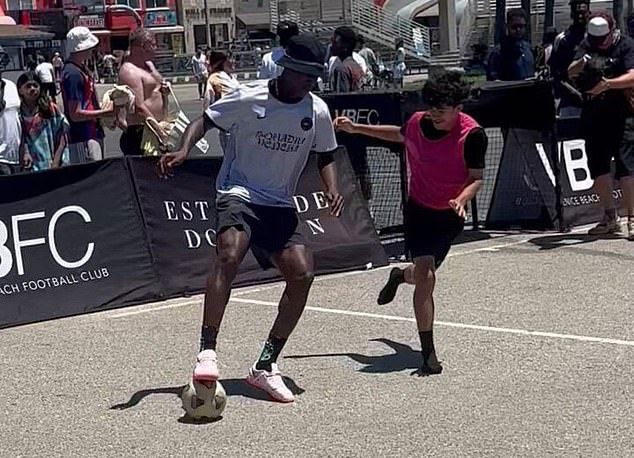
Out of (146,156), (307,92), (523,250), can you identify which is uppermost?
(307,92)

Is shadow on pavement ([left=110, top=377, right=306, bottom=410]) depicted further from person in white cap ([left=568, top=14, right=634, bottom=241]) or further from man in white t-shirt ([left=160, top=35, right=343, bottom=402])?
person in white cap ([left=568, top=14, right=634, bottom=241])

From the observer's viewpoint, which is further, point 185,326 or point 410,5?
point 410,5

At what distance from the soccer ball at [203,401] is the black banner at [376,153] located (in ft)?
14.3

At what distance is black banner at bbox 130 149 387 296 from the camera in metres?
8.54

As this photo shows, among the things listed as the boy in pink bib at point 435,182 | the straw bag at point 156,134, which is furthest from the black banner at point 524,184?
the boy in pink bib at point 435,182

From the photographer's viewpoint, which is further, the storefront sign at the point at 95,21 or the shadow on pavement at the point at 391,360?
the storefront sign at the point at 95,21

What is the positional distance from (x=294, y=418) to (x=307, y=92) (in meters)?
1.63

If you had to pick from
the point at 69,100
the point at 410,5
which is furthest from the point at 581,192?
the point at 410,5

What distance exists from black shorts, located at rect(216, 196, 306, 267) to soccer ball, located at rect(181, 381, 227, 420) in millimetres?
762

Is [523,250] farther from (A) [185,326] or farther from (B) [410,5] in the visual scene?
(B) [410,5]

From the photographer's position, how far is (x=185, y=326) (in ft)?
25.2

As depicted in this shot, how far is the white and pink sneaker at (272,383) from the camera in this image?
19.6 feet

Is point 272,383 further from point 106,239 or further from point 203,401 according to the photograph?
point 106,239

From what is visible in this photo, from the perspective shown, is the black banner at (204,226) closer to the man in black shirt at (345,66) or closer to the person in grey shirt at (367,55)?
the man in black shirt at (345,66)
